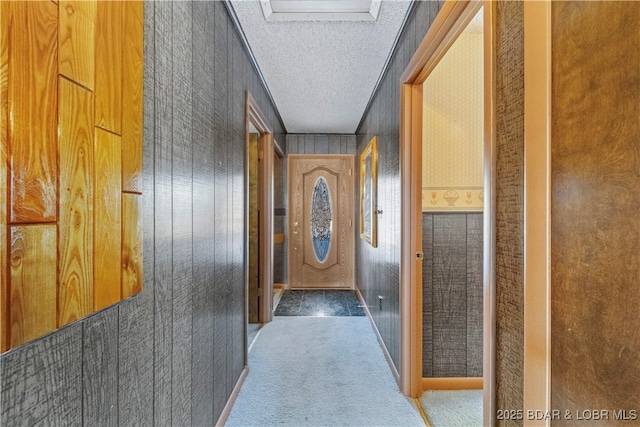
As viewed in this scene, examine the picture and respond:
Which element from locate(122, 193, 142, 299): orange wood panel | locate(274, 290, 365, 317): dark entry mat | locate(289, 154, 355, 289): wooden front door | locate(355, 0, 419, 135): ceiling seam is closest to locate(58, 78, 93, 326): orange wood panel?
locate(122, 193, 142, 299): orange wood panel

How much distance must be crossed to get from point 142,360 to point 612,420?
4.04 feet

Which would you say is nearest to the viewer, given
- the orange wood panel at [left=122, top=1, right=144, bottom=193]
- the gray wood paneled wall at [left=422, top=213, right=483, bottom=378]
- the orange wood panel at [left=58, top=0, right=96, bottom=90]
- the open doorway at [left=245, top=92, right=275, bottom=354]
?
the orange wood panel at [left=58, top=0, right=96, bottom=90]

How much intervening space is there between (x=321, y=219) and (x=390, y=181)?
2.40 metres

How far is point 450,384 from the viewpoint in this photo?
6.75ft

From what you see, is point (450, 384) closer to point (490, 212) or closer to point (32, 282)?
point (490, 212)

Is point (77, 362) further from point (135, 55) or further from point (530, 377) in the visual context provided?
point (530, 377)

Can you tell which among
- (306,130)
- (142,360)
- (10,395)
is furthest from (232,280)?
(306,130)

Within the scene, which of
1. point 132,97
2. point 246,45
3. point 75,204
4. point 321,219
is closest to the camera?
point 75,204

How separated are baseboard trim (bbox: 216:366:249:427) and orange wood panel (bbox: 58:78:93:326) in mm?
1344

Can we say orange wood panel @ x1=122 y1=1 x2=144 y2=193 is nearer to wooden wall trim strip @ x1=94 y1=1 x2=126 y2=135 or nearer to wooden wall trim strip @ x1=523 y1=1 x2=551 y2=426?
wooden wall trim strip @ x1=94 y1=1 x2=126 y2=135

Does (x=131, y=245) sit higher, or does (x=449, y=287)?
(x=131, y=245)

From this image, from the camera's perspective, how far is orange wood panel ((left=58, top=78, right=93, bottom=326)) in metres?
0.65

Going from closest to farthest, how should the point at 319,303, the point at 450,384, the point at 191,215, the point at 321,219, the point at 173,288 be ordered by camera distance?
the point at 173,288 → the point at 191,215 → the point at 450,384 → the point at 319,303 → the point at 321,219

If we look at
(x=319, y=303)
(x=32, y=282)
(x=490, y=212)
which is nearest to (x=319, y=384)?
(x=490, y=212)
